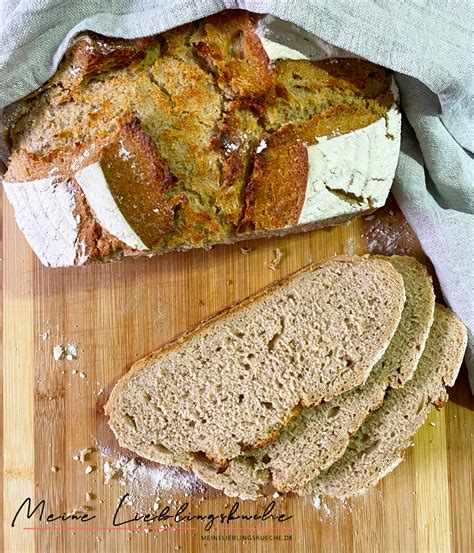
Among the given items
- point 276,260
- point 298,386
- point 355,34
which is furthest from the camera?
point 276,260

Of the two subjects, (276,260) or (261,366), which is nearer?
(261,366)

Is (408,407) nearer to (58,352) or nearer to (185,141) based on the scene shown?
(185,141)

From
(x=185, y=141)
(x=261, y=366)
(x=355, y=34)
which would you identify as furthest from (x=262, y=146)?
(x=261, y=366)

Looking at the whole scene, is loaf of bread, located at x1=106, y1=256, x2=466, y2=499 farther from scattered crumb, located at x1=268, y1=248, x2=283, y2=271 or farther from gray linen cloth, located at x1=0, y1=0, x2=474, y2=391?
gray linen cloth, located at x1=0, y1=0, x2=474, y2=391

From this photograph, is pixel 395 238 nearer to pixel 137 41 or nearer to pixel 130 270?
pixel 130 270

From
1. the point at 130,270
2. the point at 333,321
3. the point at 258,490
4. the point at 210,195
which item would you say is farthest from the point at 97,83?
the point at 258,490

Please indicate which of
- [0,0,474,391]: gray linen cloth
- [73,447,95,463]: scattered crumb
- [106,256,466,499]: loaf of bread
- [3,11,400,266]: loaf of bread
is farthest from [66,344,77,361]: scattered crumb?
[0,0,474,391]: gray linen cloth
